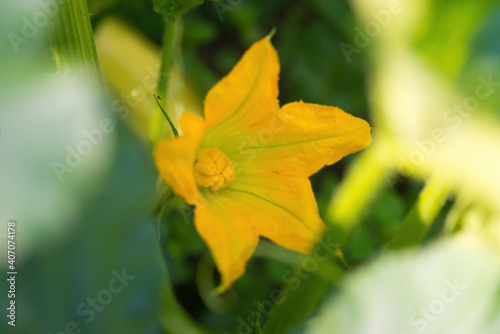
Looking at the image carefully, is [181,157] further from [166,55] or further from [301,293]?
[301,293]

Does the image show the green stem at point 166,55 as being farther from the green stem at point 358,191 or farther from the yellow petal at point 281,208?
the green stem at point 358,191

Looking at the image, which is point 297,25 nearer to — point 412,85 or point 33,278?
point 412,85

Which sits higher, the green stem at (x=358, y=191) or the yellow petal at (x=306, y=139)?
the yellow petal at (x=306, y=139)

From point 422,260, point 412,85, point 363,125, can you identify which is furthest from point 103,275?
point 412,85

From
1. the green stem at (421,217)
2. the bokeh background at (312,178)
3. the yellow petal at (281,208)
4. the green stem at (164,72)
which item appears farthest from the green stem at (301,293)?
the green stem at (164,72)

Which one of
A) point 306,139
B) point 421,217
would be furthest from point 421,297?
point 306,139

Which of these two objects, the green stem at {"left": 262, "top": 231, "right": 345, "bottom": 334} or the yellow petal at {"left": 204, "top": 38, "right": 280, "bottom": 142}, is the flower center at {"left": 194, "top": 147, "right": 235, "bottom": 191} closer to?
the yellow petal at {"left": 204, "top": 38, "right": 280, "bottom": 142}
